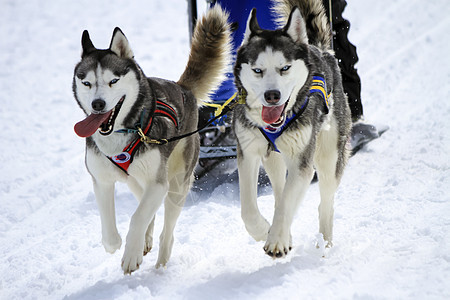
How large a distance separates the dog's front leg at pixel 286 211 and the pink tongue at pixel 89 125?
967mm

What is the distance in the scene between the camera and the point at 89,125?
248 cm

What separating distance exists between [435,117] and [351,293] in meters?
3.86

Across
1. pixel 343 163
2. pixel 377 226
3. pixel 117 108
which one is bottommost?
pixel 377 226

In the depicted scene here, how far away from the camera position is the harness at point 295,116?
269 centimetres

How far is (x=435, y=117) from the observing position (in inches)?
219

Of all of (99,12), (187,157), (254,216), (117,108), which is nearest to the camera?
(117,108)

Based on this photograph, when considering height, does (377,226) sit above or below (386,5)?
below

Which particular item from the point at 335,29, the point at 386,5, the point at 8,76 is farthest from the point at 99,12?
the point at 335,29

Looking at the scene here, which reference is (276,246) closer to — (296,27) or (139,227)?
(139,227)

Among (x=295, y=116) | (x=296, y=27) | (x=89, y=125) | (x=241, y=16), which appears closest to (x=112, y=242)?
(x=89, y=125)

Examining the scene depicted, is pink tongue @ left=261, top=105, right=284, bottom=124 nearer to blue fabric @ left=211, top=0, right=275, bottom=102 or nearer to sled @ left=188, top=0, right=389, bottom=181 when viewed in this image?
sled @ left=188, top=0, right=389, bottom=181

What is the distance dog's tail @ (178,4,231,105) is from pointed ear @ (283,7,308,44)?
710mm

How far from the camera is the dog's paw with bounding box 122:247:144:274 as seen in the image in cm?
257

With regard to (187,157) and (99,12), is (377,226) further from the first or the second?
(99,12)
